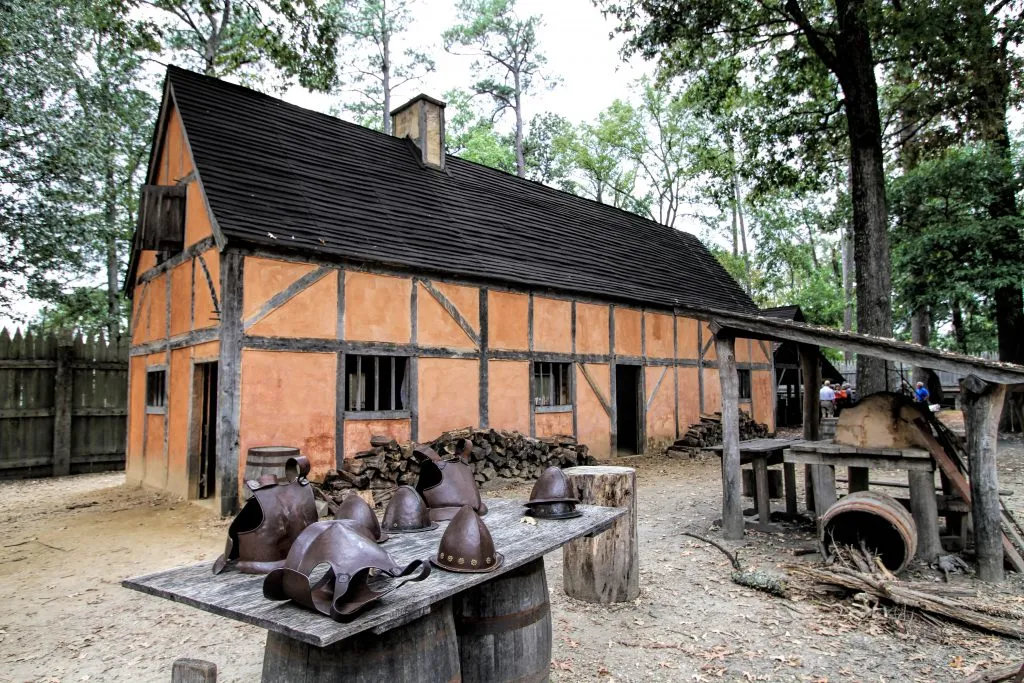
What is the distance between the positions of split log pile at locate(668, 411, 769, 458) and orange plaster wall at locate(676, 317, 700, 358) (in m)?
1.65

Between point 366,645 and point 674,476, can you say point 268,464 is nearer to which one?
point 366,645

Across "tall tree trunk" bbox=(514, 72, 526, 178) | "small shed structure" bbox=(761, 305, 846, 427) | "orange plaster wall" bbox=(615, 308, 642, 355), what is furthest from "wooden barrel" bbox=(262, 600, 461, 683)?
"tall tree trunk" bbox=(514, 72, 526, 178)

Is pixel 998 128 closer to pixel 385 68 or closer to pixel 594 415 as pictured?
pixel 594 415

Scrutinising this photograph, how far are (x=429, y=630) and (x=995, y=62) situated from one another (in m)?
14.3

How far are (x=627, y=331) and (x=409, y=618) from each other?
12.2 meters

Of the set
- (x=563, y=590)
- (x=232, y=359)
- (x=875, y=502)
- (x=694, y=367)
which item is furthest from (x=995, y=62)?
(x=232, y=359)

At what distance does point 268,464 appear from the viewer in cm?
732

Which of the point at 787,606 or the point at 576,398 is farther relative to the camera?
the point at 576,398

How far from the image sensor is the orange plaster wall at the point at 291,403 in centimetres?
804

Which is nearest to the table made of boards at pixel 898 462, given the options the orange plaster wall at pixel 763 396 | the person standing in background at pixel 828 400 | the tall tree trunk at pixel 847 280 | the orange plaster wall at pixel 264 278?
the orange plaster wall at pixel 264 278

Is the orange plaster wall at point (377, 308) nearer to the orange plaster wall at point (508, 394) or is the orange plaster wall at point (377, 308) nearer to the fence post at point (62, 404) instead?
the orange plaster wall at point (508, 394)

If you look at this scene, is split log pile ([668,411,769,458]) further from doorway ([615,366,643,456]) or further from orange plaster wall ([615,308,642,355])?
orange plaster wall ([615,308,642,355])

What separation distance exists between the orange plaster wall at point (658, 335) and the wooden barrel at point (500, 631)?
11.6 meters

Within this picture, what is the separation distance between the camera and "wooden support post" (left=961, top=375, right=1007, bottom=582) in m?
5.36
